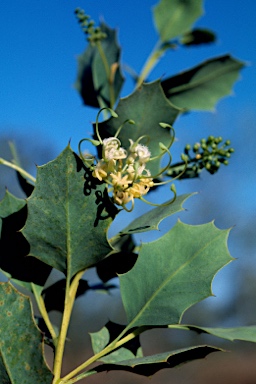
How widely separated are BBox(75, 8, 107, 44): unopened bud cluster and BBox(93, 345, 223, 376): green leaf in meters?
0.74

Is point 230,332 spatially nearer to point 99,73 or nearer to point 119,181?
point 119,181

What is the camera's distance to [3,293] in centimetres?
70

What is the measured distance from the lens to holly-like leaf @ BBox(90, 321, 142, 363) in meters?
0.84

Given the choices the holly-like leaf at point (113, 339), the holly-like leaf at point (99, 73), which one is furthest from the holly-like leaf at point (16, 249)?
the holly-like leaf at point (99, 73)

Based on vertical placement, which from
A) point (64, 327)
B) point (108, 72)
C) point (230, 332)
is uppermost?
point (108, 72)

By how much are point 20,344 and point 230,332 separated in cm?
34

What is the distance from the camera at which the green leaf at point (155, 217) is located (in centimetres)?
75

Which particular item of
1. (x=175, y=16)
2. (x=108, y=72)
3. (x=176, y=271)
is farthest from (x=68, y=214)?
(x=175, y=16)

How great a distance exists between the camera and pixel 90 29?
1189 millimetres

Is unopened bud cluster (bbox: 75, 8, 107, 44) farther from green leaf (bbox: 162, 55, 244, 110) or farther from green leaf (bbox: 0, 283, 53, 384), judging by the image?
green leaf (bbox: 0, 283, 53, 384)

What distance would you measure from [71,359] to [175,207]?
23.0 ft

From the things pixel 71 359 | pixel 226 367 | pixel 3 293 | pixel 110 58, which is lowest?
pixel 226 367

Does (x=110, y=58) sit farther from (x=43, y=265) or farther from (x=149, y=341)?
(x=149, y=341)

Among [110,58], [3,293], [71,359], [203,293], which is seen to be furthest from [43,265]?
[71,359]
